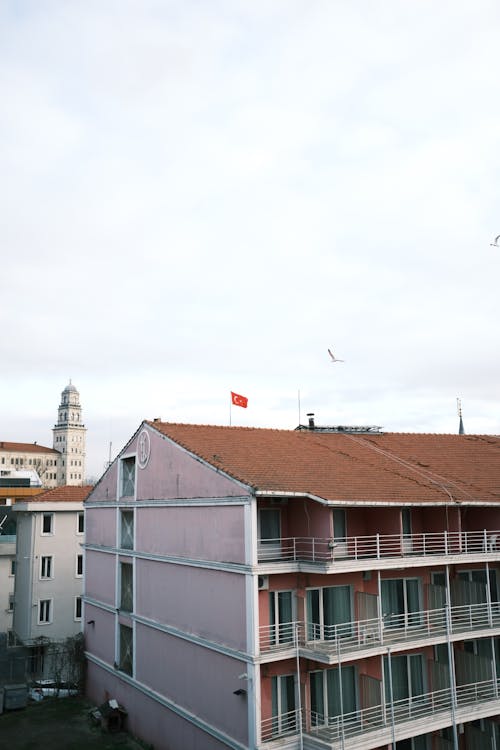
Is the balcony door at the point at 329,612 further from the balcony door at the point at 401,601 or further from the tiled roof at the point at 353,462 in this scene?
the tiled roof at the point at 353,462

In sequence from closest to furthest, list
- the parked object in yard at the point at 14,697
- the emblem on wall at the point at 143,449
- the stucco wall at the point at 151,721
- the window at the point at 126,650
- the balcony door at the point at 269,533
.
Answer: the balcony door at the point at 269,533, the stucco wall at the point at 151,721, the emblem on wall at the point at 143,449, the window at the point at 126,650, the parked object in yard at the point at 14,697

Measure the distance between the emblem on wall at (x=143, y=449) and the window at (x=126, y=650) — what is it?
8.37 m

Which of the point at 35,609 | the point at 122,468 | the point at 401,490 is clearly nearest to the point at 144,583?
the point at 122,468

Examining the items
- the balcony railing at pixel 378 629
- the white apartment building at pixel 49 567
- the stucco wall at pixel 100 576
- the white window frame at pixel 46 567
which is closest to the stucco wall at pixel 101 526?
the stucco wall at pixel 100 576

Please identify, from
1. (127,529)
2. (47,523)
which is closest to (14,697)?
(127,529)

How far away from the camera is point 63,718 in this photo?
107ft

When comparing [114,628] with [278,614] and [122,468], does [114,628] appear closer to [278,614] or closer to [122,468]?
[122,468]

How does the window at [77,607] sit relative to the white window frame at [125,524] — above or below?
below

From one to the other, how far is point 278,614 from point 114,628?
1286 centimetres

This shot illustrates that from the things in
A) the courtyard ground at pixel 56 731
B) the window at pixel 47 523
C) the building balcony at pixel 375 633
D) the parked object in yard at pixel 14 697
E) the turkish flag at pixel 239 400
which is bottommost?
the courtyard ground at pixel 56 731

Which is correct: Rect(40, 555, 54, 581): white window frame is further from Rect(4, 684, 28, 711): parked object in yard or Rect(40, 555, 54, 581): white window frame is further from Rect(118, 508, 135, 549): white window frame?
Rect(118, 508, 135, 549): white window frame

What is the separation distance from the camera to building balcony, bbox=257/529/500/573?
24.1 metres

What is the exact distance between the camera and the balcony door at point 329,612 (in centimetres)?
2495

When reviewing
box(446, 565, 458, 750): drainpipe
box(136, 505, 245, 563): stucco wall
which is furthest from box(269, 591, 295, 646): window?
box(446, 565, 458, 750): drainpipe
